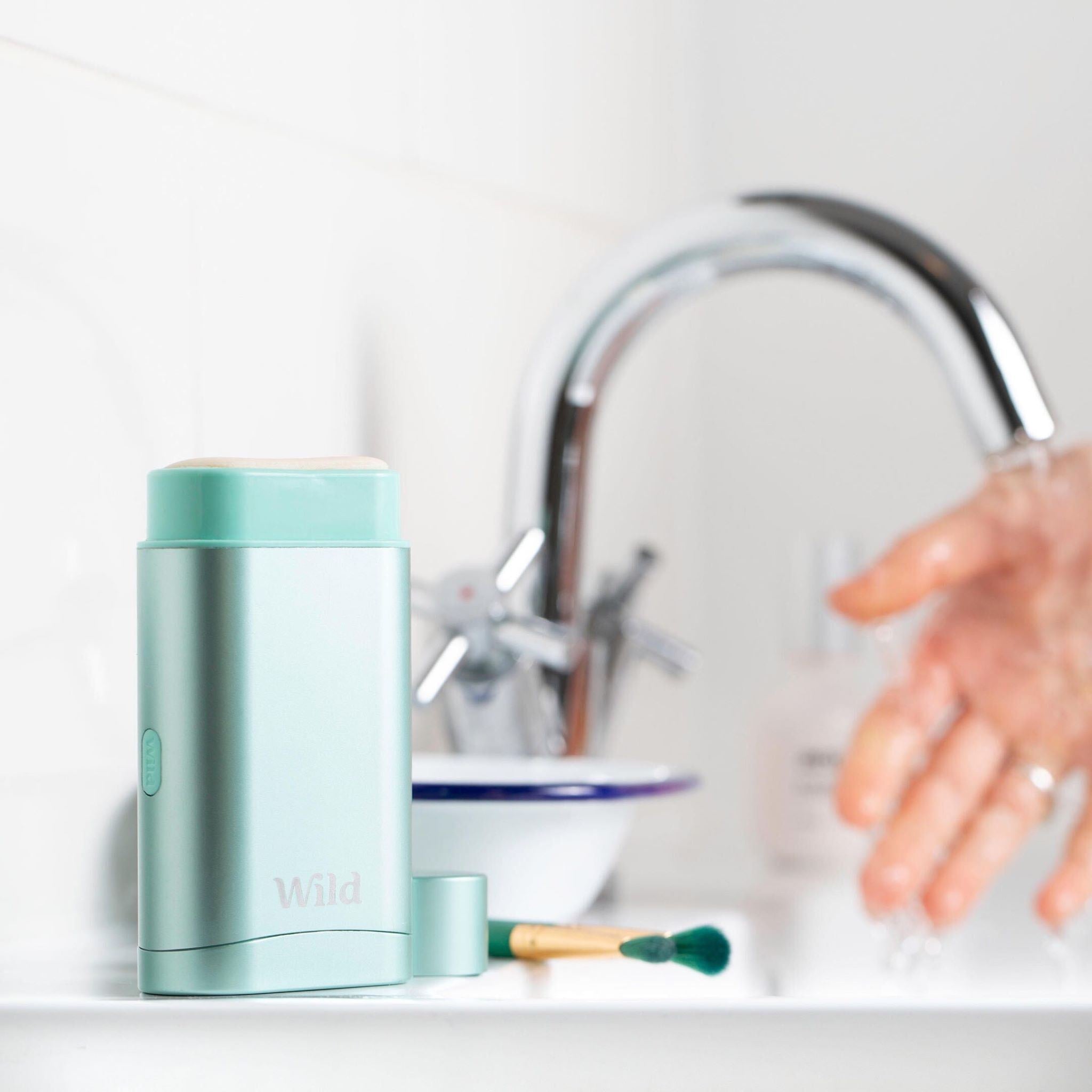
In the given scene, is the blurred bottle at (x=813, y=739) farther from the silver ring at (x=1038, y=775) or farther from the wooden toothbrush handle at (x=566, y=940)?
the wooden toothbrush handle at (x=566, y=940)

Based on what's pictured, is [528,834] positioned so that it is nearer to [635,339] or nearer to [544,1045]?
[544,1045]

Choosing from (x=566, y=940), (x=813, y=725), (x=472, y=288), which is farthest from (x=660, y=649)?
(x=566, y=940)

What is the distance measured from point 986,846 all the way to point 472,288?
1.27 feet

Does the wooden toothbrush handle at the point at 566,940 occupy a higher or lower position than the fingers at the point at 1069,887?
higher

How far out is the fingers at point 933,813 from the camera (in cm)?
62

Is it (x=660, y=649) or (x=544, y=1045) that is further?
(x=660, y=649)

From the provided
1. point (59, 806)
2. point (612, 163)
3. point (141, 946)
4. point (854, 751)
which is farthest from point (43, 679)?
point (612, 163)

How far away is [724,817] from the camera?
1100 mm

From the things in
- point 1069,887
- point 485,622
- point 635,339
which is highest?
point 635,339

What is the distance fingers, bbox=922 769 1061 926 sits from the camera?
63cm

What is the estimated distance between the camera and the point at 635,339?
744mm

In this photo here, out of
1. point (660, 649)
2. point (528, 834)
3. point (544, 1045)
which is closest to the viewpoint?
point (544, 1045)

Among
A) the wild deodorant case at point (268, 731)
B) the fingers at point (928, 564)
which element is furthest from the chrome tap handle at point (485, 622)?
the wild deodorant case at point (268, 731)

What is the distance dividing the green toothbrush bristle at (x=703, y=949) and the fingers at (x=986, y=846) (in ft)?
0.63
